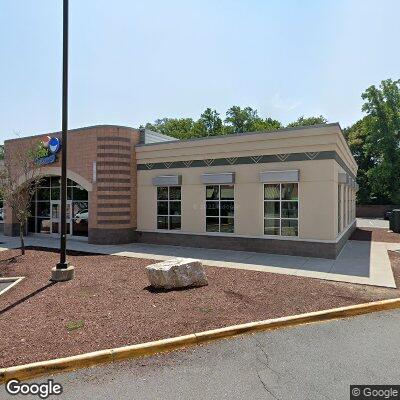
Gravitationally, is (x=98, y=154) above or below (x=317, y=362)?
above

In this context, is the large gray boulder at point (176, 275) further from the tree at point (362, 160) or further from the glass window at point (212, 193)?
the tree at point (362, 160)

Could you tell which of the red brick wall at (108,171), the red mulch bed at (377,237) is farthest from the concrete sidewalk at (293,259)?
the red mulch bed at (377,237)

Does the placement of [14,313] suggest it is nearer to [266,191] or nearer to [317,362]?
[317,362]

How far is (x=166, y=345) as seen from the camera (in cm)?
530

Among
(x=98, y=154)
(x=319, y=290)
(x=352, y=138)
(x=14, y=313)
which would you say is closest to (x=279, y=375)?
(x=319, y=290)

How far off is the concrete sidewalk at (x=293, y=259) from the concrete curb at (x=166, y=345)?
2780 mm

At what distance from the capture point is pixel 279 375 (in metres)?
4.50

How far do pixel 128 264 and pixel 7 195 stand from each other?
18.5 feet

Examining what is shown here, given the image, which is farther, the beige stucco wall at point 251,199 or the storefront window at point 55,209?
the storefront window at point 55,209

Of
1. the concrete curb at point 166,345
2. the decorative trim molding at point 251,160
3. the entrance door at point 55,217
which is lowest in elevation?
the concrete curb at point 166,345

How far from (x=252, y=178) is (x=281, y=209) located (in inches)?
68.5

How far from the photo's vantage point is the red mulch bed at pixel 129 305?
18.0ft

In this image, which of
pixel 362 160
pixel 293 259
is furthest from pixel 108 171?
pixel 362 160

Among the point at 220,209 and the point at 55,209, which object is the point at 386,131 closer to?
the point at 220,209
